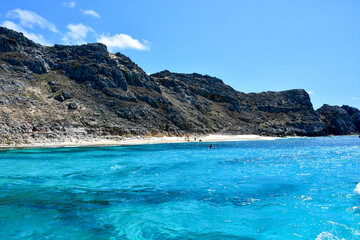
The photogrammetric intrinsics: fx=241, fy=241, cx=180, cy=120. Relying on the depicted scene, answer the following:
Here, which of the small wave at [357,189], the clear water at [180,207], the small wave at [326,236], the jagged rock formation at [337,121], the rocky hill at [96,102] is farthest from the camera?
the jagged rock formation at [337,121]

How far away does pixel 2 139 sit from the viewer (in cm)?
5091

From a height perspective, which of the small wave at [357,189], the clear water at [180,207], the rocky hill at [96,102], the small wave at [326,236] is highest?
the rocky hill at [96,102]

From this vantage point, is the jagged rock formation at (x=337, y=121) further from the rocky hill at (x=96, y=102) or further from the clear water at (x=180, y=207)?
the clear water at (x=180, y=207)

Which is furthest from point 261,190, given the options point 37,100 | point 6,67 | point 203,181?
point 6,67

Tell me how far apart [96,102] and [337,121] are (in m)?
153

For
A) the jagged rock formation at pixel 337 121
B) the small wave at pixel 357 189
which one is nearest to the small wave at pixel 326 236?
the small wave at pixel 357 189

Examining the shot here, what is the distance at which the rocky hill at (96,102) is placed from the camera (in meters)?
61.8

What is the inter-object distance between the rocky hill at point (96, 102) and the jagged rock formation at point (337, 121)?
24.1 m

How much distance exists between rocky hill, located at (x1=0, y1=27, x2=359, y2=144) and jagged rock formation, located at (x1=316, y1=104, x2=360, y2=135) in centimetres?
2407

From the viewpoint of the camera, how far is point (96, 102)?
7969 cm

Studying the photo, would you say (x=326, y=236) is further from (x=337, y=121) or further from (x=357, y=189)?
(x=337, y=121)

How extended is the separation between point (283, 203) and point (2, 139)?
57.5 m

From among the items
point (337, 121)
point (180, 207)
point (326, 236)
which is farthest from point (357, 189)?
point (337, 121)

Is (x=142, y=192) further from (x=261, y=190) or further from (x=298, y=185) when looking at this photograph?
(x=298, y=185)
